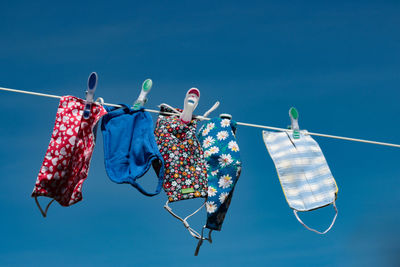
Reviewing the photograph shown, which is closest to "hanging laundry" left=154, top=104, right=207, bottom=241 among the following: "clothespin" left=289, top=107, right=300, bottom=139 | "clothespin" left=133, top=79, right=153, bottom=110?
"clothespin" left=133, top=79, right=153, bottom=110

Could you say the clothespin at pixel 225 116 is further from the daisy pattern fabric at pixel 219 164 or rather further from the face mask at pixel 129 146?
the face mask at pixel 129 146

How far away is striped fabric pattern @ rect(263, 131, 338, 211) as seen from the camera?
151 inches

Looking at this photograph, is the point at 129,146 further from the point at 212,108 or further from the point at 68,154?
the point at 212,108

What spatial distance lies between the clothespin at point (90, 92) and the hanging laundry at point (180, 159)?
0.47m

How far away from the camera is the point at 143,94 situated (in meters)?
3.79

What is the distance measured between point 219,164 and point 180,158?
271 millimetres

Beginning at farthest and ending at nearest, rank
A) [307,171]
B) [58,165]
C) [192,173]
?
[307,171] → [192,173] → [58,165]

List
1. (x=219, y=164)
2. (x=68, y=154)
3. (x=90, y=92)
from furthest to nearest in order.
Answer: (x=219, y=164), (x=90, y=92), (x=68, y=154)

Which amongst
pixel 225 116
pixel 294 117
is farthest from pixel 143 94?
pixel 294 117

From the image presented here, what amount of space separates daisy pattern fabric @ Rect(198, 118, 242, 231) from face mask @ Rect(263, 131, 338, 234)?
32 cm

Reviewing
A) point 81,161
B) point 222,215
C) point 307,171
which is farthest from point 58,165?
point 307,171

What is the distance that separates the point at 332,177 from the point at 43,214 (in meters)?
1.90

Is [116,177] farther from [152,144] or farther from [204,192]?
[204,192]

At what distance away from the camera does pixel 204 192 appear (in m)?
3.61
